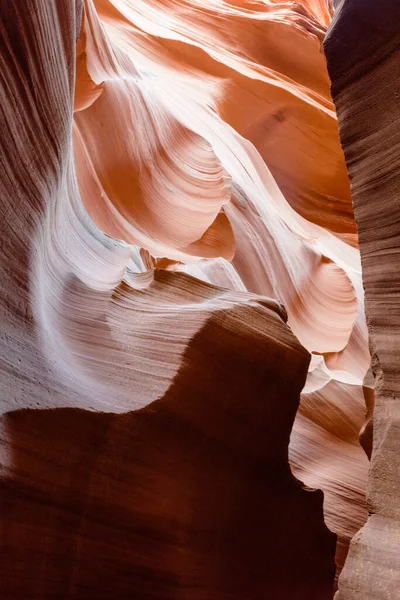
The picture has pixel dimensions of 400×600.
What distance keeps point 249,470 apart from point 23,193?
42.1 inches

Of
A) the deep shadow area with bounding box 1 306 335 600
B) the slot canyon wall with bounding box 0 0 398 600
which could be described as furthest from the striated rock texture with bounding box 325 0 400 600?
the deep shadow area with bounding box 1 306 335 600

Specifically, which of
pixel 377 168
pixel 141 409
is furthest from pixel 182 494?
pixel 377 168

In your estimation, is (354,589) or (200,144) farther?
(200,144)

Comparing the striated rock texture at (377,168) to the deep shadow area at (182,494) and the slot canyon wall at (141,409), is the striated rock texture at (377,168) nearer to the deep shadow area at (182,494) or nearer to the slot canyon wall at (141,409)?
the slot canyon wall at (141,409)

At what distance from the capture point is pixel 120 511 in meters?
1.55

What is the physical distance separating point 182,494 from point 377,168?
1.04 metres

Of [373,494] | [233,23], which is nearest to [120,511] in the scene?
[373,494]

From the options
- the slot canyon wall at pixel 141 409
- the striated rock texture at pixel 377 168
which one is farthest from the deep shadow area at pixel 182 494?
the striated rock texture at pixel 377 168

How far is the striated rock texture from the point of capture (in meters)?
1.45

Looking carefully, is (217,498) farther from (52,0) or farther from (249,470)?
(52,0)

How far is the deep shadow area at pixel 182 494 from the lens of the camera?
1.40 metres

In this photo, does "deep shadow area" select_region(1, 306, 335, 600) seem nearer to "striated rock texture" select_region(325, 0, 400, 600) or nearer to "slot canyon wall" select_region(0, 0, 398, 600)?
"slot canyon wall" select_region(0, 0, 398, 600)

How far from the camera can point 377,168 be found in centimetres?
162

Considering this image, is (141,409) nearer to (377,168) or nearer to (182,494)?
(182,494)
